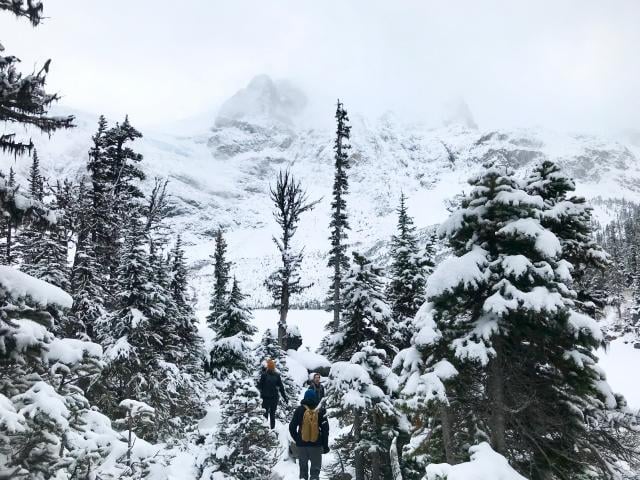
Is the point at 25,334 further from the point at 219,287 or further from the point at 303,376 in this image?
the point at 219,287

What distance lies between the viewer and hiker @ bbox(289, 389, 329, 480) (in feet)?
30.6

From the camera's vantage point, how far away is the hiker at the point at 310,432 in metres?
9.32

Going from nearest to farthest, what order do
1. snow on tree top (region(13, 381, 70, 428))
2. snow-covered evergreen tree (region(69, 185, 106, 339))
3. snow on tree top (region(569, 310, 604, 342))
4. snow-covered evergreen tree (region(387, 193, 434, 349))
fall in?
snow on tree top (region(13, 381, 70, 428))
snow on tree top (region(569, 310, 604, 342))
snow-covered evergreen tree (region(69, 185, 106, 339))
snow-covered evergreen tree (region(387, 193, 434, 349))

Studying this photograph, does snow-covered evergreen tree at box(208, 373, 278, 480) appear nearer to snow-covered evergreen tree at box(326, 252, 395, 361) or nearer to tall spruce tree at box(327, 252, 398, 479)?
tall spruce tree at box(327, 252, 398, 479)

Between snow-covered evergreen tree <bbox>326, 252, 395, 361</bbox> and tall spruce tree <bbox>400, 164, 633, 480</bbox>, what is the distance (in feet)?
21.8

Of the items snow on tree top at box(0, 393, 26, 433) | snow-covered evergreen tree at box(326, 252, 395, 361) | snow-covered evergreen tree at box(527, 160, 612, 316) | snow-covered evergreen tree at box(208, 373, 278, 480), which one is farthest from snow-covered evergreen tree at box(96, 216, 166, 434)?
snow-covered evergreen tree at box(527, 160, 612, 316)

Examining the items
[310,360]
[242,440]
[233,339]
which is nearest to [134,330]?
[233,339]

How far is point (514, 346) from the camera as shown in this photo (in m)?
7.77

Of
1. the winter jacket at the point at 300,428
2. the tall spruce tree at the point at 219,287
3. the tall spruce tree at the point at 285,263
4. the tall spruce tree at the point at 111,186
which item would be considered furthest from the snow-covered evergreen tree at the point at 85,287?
the winter jacket at the point at 300,428

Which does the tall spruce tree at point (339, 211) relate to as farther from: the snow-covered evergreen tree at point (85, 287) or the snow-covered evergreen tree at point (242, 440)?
the snow-covered evergreen tree at point (242, 440)

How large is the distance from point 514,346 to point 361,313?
24.1 feet

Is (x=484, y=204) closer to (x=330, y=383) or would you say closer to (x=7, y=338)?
(x=330, y=383)

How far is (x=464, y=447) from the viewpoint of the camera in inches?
301

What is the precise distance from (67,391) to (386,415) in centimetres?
696
